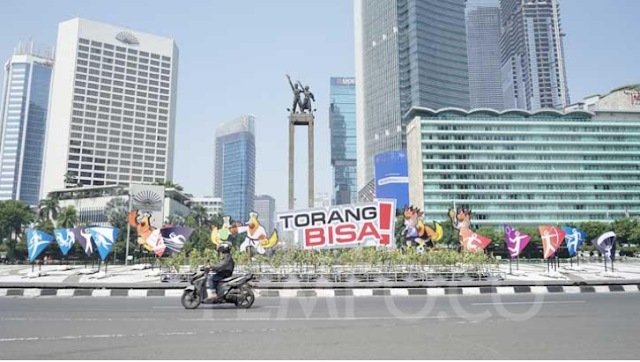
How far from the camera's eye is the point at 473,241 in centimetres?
2639

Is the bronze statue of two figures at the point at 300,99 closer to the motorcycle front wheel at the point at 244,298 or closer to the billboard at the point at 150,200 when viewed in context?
the motorcycle front wheel at the point at 244,298

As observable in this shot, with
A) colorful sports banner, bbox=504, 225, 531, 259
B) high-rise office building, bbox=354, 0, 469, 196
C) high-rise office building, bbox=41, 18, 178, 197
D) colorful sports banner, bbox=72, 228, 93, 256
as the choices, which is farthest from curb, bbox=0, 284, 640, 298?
high-rise office building, bbox=354, 0, 469, 196

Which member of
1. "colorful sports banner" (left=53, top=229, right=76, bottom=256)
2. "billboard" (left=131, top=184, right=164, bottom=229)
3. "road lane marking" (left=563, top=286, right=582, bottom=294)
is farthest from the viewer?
"billboard" (left=131, top=184, right=164, bottom=229)

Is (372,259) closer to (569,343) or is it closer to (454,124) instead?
(569,343)

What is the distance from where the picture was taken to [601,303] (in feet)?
34.3

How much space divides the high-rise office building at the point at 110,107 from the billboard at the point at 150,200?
117 feet

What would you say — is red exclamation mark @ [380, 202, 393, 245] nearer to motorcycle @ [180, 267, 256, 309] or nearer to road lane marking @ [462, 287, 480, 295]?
road lane marking @ [462, 287, 480, 295]

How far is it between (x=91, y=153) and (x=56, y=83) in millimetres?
23177

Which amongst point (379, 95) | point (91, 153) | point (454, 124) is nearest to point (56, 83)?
point (91, 153)

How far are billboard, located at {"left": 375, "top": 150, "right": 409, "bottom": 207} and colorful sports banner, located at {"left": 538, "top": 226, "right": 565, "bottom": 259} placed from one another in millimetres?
80469

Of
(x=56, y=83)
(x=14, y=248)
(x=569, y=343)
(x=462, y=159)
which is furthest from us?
(x=56, y=83)

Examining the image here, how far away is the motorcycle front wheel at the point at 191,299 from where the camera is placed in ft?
33.2

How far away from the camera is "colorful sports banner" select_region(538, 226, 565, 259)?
23.2 metres

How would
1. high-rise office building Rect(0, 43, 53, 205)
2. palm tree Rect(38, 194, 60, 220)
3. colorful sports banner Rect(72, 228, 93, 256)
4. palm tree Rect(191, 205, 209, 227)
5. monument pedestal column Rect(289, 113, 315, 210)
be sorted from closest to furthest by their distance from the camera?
colorful sports banner Rect(72, 228, 93, 256)
monument pedestal column Rect(289, 113, 315, 210)
palm tree Rect(38, 194, 60, 220)
palm tree Rect(191, 205, 209, 227)
high-rise office building Rect(0, 43, 53, 205)
